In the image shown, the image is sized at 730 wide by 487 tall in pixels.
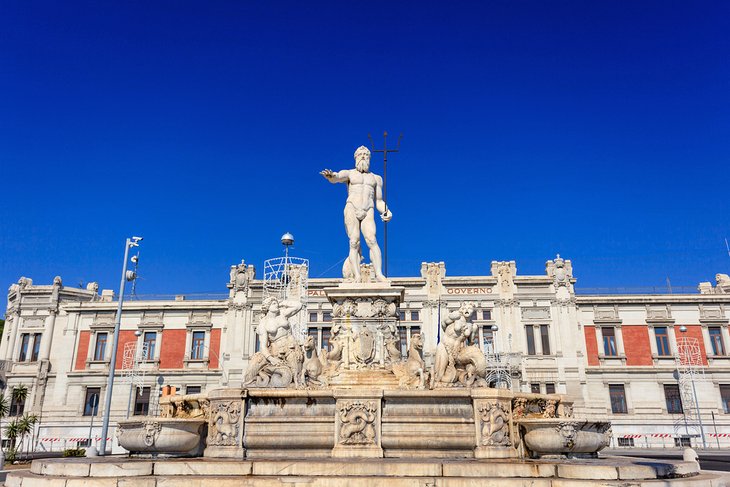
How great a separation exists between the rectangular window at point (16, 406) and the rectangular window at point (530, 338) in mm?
37436

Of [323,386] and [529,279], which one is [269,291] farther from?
[323,386]

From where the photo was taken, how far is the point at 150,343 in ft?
138

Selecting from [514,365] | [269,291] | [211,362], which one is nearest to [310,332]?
[269,291]

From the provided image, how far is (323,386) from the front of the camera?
1074 centimetres

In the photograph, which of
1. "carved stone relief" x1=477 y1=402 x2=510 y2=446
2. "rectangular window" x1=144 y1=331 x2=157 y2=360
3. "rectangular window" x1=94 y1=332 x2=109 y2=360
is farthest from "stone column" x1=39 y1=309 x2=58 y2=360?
"carved stone relief" x1=477 y1=402 x2=510 y2=446

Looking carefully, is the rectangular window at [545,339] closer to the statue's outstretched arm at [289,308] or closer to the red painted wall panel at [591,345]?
the red painted wall panel at [591,345]

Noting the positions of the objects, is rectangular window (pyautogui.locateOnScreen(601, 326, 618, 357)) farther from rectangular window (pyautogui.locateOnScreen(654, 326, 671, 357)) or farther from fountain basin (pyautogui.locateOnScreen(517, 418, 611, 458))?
fountain basin (pyautogui.locateOnScreen(517, 418, 611, 458))

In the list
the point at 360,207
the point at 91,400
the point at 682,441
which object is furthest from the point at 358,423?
the point at 91,400

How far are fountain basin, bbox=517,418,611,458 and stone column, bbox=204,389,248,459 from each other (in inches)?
190

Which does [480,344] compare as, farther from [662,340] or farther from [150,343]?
→ [150,343]

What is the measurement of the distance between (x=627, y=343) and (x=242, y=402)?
37.1m

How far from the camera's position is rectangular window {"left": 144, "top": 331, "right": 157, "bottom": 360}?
1647 inches

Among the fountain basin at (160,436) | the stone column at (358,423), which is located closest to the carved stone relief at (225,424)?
the fountain basin at (160,436)

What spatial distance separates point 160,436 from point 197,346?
34400mm
